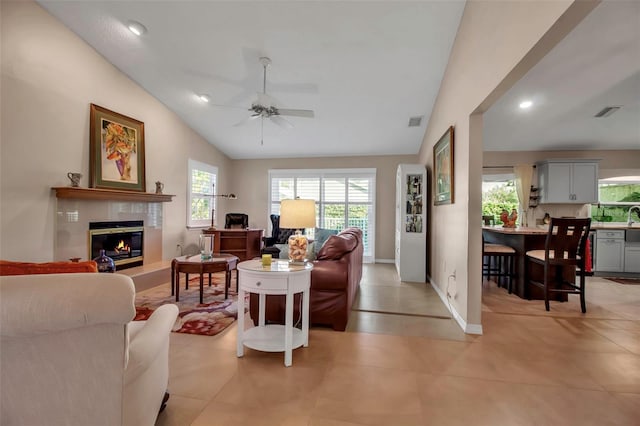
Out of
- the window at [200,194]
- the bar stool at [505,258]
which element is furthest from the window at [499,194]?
the window at [200,194]

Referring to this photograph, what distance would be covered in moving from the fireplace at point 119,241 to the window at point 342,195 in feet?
9.97

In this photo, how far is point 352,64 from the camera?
3.53 meters

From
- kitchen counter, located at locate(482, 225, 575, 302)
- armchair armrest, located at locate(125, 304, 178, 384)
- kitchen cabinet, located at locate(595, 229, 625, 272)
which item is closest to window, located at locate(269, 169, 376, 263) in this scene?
kitchen counter, located at locate(482, 225, 575, 302)

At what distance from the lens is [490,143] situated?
5.06m

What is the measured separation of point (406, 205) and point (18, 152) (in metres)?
5.01

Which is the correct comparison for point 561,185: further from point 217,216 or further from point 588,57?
point 217,216

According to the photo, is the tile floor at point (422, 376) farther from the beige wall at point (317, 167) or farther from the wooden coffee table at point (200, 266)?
the beige wall at point (317, 167)

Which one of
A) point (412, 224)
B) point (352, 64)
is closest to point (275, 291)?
point (352, 64)

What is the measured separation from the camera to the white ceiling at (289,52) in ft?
9.39

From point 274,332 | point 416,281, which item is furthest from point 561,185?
point 274,332

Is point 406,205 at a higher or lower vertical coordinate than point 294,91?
lower

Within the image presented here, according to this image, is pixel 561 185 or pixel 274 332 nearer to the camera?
pixel 274 332

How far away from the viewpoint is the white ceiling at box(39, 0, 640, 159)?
110 inches

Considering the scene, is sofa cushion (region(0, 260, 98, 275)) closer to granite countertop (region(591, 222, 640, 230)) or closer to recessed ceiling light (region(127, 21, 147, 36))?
recessed ceiling light (region(127, 21, 147, 36))
